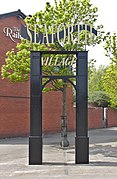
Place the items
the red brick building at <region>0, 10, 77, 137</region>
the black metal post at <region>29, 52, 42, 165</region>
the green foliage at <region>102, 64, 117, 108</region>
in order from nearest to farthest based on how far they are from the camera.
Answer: the black metal post at <region>29, 52, 42, 165</region>, the green foliage at <region>102, 64, 117, 108</region>, the red brick building at <region>0, 10, 77, 137</region>

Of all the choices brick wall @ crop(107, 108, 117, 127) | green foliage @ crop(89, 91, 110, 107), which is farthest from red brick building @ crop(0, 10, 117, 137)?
green foliage @ crop(89, 91, 110, 107)

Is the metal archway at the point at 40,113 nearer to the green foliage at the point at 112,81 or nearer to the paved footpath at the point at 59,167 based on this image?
the paved footpath at the point at 59,167

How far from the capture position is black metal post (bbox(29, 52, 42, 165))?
1233 cm

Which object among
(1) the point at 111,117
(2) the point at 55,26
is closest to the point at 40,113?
(2) the point at 55,26

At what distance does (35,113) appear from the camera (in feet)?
41.5

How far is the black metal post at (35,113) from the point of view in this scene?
1233 centimetres

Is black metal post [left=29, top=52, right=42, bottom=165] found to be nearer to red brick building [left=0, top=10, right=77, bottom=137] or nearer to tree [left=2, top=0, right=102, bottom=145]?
tree [left=2, top=0, right=102, bottom=145]

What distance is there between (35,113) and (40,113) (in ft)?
0.61

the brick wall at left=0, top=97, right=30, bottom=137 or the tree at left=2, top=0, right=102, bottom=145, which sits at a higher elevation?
the tree at left=2, top=0, right=102, bottom=145

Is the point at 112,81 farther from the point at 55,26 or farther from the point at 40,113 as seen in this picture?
the point at 40,113

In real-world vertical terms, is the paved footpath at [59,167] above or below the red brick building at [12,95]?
below

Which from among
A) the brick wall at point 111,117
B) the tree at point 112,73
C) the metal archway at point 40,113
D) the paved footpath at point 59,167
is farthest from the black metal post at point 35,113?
the brick wall at point 111,117

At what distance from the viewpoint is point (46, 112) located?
86.4 feet

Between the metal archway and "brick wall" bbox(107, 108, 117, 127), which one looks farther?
"brick wall" bbox(107, 108, 117, 127)
